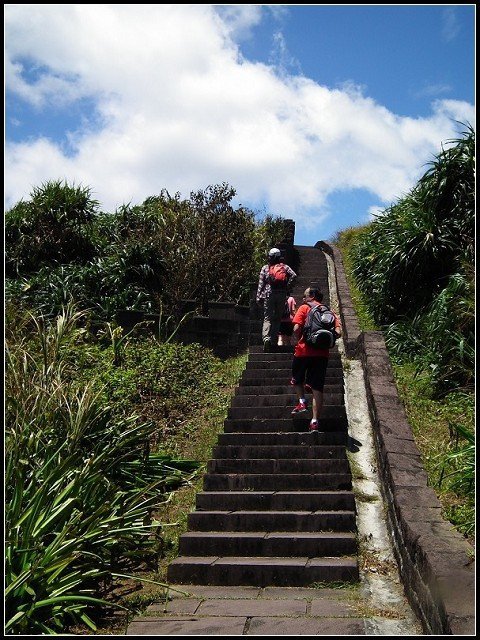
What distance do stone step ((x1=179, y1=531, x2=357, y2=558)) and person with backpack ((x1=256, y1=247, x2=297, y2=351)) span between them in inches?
179

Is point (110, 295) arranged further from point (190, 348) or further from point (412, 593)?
point (412, 593)

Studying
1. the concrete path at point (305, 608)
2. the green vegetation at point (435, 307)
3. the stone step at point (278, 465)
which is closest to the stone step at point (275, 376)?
the green vegetation at point (435, 307)

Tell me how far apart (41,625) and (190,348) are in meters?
7.40

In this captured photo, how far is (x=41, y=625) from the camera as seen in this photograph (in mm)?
4918

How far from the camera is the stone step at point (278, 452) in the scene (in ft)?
25.1

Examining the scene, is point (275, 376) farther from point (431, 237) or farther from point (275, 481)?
point (431, 237)

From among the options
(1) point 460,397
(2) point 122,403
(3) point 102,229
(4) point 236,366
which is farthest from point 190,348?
(3) point 102,229

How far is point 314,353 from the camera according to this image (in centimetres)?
812

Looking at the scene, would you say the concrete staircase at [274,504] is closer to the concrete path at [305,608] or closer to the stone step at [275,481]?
the stone step at [275,481]

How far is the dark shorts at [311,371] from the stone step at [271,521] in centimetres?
161

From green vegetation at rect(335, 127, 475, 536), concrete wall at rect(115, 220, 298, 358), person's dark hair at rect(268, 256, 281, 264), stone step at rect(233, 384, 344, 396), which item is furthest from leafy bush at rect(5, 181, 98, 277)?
stone step at rect(233, 384, 344, 396)

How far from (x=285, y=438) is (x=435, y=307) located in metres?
3.39

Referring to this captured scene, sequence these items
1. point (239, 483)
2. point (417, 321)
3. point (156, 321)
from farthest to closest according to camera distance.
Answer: point (156, 321), point (417, 321), point (239, 483)

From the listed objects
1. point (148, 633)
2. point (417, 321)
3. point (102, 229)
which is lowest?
point (148, 633)
